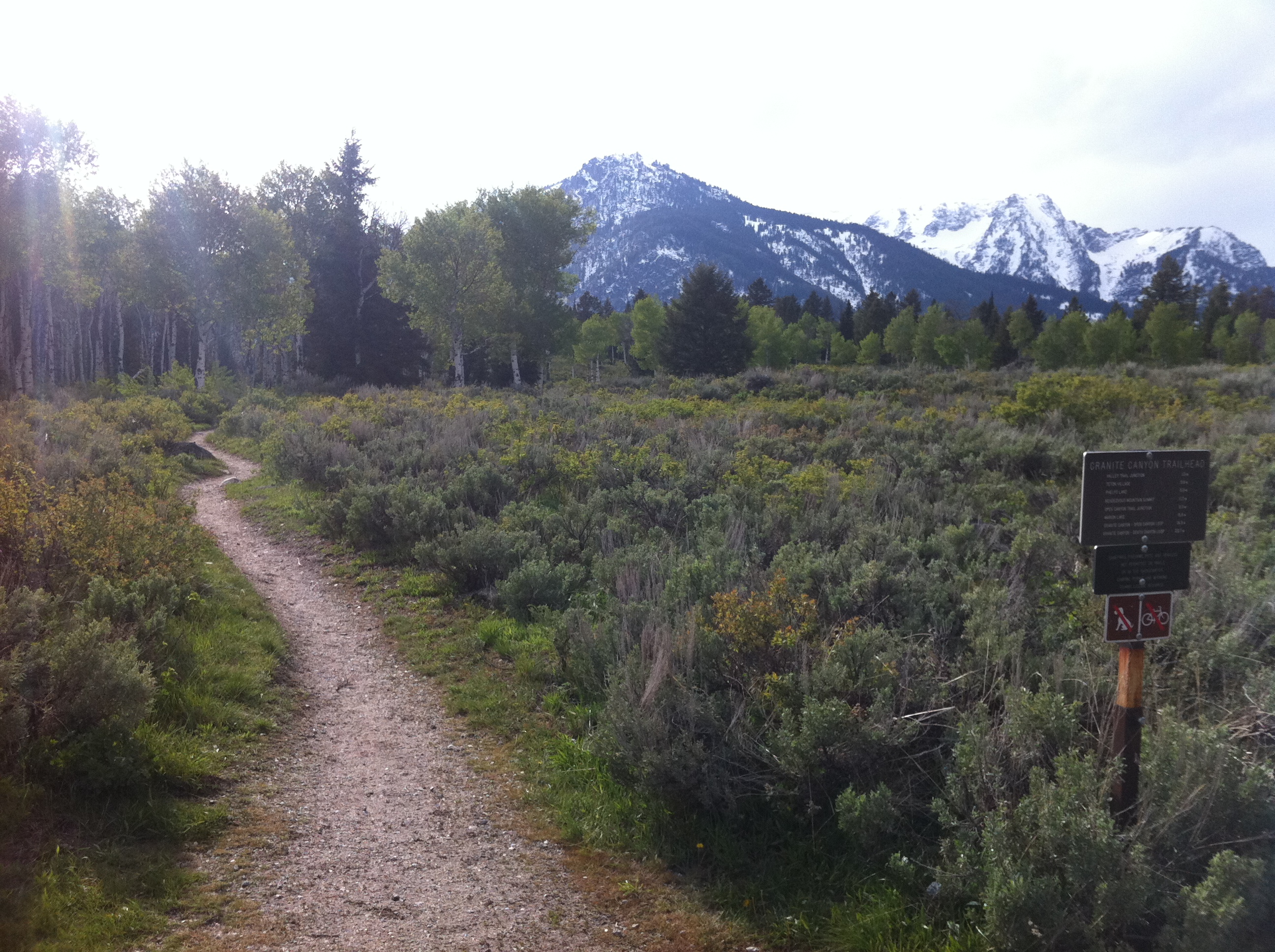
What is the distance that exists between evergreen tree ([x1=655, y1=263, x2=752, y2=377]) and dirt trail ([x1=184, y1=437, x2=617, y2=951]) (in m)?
38.6

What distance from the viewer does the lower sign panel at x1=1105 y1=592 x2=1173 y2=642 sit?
3.26m

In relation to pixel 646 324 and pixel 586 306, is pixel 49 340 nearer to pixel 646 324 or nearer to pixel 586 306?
pixel 646 324

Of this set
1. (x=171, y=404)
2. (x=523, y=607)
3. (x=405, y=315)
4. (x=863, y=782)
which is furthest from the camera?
(x=405, y=315)

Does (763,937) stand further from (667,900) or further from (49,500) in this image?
(49,500)

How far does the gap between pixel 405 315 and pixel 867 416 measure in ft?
95.1

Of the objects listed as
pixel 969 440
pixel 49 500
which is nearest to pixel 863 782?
pixel 49 500

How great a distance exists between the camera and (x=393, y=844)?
13.7 feet

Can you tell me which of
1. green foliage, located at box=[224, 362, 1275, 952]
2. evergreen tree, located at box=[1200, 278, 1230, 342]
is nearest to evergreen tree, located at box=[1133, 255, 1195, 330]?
evergreen tree, located at box=[1200, 278, 1230, 342]

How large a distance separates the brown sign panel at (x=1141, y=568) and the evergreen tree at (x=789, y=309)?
79818 millimetres

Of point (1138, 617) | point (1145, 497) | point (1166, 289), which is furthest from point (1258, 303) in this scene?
point (1138, 617)

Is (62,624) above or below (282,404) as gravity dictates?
below

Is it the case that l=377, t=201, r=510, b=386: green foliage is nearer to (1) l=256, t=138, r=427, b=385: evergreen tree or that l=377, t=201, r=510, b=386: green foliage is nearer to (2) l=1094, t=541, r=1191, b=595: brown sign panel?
(1) l=256, t=138, r=427, b=385: evergreen tree

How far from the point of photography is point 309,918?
3.49 meters

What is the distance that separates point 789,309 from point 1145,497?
273 feet
